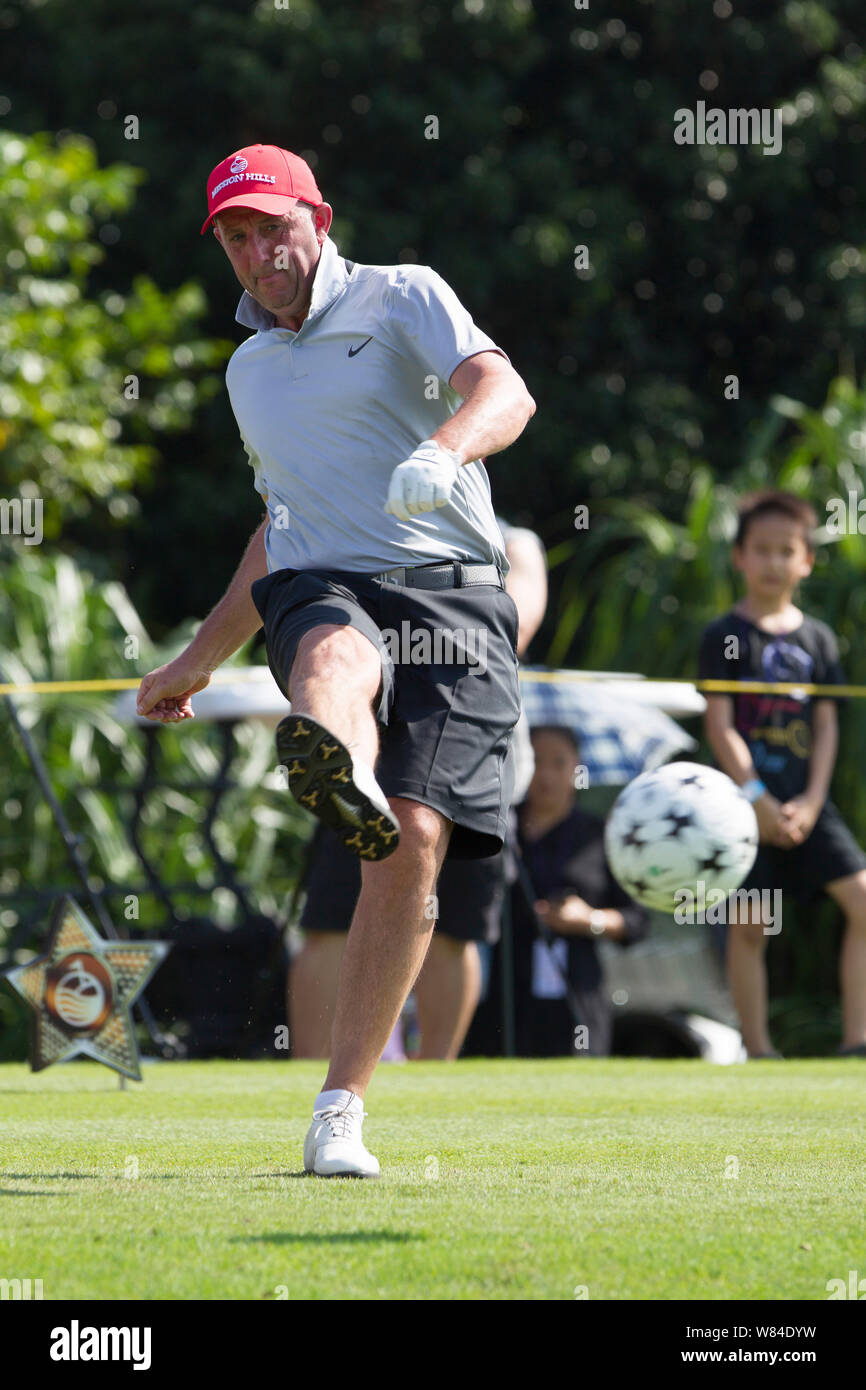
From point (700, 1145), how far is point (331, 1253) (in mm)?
1397

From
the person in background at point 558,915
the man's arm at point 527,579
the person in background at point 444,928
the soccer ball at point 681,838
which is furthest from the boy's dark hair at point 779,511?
the soccer ball at point 681,838

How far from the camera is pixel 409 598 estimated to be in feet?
12.0

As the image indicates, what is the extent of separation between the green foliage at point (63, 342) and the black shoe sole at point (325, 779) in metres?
8.81

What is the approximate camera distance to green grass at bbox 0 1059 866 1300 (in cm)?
242

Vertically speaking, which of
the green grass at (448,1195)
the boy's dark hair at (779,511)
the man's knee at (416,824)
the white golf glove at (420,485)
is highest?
the boy's dark hair at (779,511)

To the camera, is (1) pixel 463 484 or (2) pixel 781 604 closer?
(1) pixel 463 484

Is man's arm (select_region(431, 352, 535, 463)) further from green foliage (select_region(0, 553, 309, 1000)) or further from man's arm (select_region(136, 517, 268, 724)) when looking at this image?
green foliage (select_region(0, 553, 309, 1000))

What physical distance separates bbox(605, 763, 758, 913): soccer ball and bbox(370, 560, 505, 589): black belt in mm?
1819

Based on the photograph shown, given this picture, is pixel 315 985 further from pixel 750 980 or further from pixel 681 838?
pixel 681 838

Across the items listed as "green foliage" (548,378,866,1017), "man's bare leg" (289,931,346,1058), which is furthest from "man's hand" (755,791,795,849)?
"green foliage" (548,378,866,1017)

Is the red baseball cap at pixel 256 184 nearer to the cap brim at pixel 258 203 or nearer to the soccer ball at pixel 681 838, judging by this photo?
the cap brim at pixel 258 203

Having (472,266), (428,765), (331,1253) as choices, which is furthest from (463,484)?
(472,266)

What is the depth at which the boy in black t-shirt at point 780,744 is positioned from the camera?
7.11 metres
